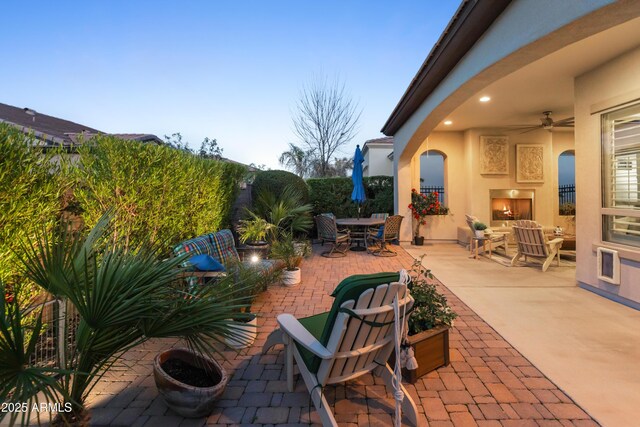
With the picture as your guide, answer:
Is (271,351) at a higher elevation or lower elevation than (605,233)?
lower

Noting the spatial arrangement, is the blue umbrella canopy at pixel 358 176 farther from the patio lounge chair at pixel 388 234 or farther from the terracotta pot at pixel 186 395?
the terracotta pot at pixel 186 395

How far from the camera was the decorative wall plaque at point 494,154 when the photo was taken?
9.54 metres

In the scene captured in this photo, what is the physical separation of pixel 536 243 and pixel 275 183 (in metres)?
7.23

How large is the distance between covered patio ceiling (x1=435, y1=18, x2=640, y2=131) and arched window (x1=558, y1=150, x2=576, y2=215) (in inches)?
107

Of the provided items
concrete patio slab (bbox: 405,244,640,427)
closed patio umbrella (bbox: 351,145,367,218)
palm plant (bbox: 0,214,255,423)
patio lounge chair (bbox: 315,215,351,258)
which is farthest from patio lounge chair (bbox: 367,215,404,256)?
palm plant (bbox: 0,214,255,423)

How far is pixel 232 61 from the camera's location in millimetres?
11094

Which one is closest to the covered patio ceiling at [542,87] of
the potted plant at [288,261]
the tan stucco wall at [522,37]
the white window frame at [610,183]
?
the white window frame at [610,183]

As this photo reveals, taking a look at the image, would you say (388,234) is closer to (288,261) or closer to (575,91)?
(288,261)

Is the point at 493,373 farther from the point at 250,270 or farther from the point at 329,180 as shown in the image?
the point at 329,180

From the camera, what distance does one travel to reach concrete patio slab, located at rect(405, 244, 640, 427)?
2.45 meters

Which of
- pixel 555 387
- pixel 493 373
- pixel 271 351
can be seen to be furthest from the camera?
pixel 271 351

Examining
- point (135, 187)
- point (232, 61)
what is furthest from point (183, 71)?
point (135, 187)

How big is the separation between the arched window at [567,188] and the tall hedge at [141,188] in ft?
32.7

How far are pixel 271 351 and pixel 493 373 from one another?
2.08 m
